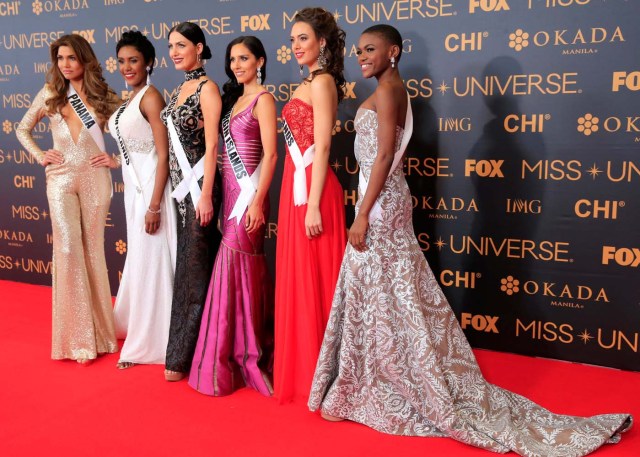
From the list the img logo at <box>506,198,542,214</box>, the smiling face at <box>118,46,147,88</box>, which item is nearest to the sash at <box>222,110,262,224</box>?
the smiling face at <box>118,46,147,88</box>

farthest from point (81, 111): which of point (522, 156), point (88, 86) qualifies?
point (522, 156)

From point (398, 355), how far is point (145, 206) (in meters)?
1.54

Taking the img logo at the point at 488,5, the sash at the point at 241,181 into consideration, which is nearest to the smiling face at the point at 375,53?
the sash at the point at 241,181

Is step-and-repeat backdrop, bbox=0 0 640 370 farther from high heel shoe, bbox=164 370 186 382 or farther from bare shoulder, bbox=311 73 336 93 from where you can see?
high heel shoe, bbox=164 370 186 382

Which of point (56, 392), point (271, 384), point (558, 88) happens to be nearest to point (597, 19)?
point (558, 88)

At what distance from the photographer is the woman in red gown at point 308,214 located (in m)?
2.82

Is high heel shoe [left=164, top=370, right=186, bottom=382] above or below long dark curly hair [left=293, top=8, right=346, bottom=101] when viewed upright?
below

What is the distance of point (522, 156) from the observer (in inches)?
134

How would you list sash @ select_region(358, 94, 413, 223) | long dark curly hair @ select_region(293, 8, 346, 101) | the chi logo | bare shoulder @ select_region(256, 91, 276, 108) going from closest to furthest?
sash @ select_region(358, 94, 413, 223) → long dark curly hair @ select_region(293, 8, 346, 101) → bare shoulder @ select_region(256, 91, 276, 108) → the chi logo

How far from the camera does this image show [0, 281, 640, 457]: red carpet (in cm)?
256

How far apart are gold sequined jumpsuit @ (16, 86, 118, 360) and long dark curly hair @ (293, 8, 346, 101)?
1481mm

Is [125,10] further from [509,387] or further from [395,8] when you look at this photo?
[509,387]

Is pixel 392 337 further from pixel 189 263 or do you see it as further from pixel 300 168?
pixel 189 263

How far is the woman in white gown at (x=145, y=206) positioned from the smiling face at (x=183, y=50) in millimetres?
283
